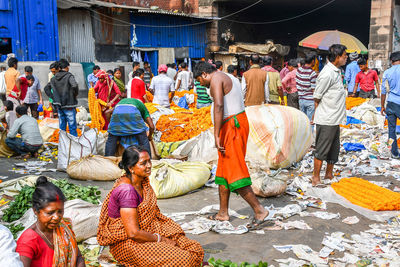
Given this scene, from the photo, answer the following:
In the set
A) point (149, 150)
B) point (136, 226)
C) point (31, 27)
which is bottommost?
point (136, 226)

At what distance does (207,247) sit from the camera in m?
4.13

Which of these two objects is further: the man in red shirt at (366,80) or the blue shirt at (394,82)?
the man in red shirt at (366,80)

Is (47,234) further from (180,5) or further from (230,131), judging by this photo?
(180,5)

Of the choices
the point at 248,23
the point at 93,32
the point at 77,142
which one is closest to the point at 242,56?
the point at 248,23

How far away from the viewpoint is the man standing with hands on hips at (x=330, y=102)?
5.64 meters

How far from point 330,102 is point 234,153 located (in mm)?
1897

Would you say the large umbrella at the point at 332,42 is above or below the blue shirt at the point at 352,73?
above

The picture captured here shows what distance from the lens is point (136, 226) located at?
320 cm

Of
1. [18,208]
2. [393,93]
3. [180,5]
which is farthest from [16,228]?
[180,5]

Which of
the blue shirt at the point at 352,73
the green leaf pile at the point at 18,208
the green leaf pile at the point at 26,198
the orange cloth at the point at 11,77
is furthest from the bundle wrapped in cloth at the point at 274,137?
the blue shirt at the point at 352,73

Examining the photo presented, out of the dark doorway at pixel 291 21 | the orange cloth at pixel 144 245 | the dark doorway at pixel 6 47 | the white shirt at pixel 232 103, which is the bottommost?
the orange cloth at pixel 144 245

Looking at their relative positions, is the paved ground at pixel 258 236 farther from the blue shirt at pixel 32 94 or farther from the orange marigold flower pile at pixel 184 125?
the blue shirt at pixel 32 94

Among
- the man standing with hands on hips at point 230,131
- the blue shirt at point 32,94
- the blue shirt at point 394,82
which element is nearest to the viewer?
the man standing with hands on hips at point 230,131

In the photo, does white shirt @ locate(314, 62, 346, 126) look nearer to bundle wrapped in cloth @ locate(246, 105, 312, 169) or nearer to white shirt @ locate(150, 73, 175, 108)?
bundle wrapped in cloth @ locate(246, 105, 312, 169)
